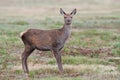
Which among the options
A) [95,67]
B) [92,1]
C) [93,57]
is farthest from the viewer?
[92,1]

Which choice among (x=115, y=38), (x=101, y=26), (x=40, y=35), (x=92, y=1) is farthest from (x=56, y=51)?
(x=92, y=1)

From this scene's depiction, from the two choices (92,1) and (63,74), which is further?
(92,1)

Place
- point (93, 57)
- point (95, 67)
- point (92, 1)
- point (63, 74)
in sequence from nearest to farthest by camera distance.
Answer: point (63, 74), point (95, 67), point (93, 57), point (92, 1)

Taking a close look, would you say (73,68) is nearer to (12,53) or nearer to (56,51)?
(56,51)

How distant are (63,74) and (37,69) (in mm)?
926

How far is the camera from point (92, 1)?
2916 inches

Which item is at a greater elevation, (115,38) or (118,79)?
(118,79)

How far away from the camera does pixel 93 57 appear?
20359 mm

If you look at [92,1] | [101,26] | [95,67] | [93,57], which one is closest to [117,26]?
[101,26]

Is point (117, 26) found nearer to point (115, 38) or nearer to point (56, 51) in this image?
point (115, 38)

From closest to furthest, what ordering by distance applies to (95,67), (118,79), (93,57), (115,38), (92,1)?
(118,79) → (95,67) → (93,57) → (115,38) → (92,1)

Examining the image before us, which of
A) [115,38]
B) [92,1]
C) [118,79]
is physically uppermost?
[118,79]

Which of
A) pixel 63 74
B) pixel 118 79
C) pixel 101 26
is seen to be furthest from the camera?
pixel 101 26

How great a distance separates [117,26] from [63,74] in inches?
797
